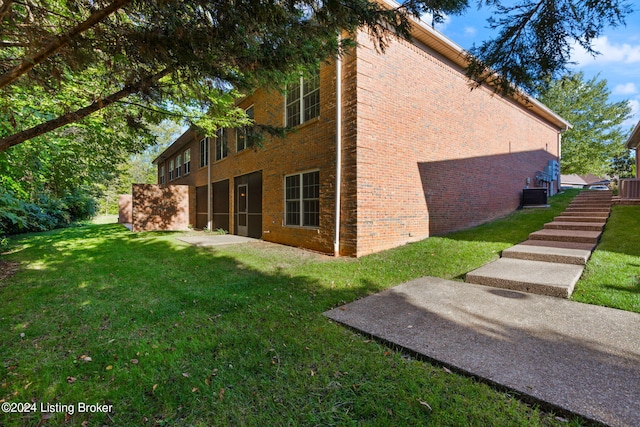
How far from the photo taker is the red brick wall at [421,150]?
22.4 feet

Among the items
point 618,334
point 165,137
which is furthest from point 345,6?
point 165,137

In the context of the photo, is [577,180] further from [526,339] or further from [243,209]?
[526,339]

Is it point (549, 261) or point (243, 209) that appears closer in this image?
point (549, 261)

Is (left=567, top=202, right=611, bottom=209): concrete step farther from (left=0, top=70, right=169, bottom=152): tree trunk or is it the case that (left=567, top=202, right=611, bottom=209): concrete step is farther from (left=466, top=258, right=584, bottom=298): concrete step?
(left=0, top=70, right=169, bottom=152): tree trunk

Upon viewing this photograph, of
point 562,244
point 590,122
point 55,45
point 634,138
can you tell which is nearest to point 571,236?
point 562,244

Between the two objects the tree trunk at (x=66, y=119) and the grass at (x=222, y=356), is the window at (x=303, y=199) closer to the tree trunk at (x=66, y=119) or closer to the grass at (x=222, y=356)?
the grass at (x=222, y=356)

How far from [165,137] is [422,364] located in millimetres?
40724

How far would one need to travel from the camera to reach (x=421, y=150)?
7.94 metres

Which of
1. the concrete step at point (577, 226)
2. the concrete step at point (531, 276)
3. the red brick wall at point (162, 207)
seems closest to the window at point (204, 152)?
the red brick wall at point (162, 207)

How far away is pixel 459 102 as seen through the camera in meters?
9.20

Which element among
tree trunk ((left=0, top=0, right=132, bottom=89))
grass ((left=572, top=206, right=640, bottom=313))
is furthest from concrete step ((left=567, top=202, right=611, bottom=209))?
tree trunk ((left=0, top=0, right=132, bottom=89))

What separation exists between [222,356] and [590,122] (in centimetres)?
3324

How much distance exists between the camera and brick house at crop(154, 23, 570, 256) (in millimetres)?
6801

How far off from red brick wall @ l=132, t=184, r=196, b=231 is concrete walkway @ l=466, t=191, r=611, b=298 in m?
15.2
